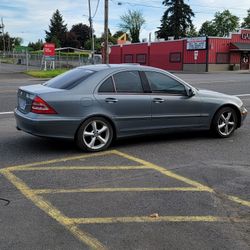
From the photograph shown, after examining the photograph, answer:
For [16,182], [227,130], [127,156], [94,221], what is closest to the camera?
[94,221]

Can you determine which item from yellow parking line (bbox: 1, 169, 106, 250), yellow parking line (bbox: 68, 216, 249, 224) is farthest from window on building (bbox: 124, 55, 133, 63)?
yellow parking line (bbox: 68, 216, 249, 224)

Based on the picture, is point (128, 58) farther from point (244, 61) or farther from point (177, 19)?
point (177, 19)

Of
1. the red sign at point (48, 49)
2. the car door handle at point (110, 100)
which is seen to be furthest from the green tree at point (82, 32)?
the car door handle at point (110, 100)

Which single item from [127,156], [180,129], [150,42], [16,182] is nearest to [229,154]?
[180,129]

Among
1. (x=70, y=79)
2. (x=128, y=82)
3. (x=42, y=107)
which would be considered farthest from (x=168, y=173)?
(x=70, y=79)

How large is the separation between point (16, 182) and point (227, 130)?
15.3 feet

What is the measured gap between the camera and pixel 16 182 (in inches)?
225

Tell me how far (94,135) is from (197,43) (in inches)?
1917

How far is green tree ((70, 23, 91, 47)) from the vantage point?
133613mm

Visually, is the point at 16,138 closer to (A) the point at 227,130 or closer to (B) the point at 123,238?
(A) the point at 227,130

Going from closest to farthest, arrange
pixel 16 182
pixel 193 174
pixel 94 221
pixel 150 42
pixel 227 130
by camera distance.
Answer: pixel 94 221 < pixel 16 182 < pixel 193 174 < pixel 227 130 < pixel 150 42

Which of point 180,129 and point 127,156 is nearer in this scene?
point 127,156

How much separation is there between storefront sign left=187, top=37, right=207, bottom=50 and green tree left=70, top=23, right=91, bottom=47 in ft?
266

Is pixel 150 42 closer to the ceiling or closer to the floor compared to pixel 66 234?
closer to the ceiling
